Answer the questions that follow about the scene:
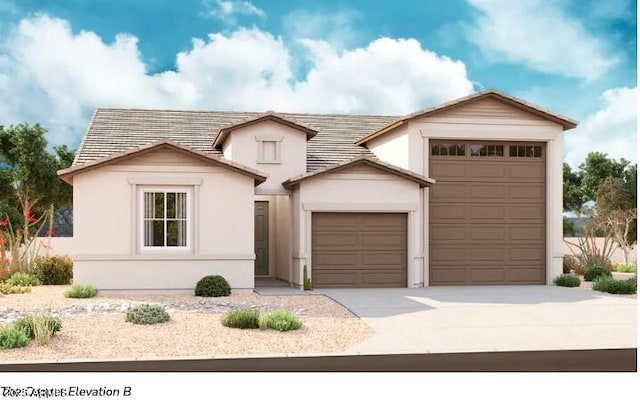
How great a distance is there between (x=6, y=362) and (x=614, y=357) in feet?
25.8

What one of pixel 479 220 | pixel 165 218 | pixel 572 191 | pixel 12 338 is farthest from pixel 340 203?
pixel 572 191

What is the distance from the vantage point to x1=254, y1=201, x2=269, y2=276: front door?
68.8 ft

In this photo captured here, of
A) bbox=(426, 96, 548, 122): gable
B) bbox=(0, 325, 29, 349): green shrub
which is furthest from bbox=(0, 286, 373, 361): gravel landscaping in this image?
bbox=(426, 96, 548, 122): gable

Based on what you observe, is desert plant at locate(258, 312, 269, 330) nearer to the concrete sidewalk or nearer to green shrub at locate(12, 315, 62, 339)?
the concrete sidewalk

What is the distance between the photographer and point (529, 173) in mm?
19016

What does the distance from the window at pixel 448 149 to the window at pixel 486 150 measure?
0.25m

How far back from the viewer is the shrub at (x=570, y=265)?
71.5 feet

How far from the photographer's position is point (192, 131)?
21.6m

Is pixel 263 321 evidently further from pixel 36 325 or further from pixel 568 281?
pixel 568 281

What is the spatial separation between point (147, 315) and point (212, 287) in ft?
12.9

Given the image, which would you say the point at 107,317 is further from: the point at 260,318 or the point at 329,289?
the point at 329,289

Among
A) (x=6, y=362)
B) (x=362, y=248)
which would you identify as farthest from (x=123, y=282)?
(x=6, y=362)

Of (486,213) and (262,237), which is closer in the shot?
(486,213)

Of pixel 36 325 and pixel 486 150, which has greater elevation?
pixel 486 150
